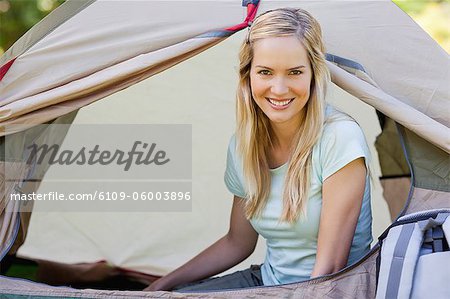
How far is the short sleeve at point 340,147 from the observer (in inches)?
60.6

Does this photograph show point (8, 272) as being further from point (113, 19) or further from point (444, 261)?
point (444, 261)

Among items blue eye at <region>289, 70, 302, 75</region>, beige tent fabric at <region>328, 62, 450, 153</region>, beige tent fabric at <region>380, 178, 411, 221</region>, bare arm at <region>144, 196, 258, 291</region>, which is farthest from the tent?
beige tent fabric at <region>380, 178, 411, 221</region>

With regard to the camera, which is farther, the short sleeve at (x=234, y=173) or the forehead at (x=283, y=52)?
the short sleeve at (x=234, y=173)

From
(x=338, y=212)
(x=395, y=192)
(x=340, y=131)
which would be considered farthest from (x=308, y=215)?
(x=395, y=192)

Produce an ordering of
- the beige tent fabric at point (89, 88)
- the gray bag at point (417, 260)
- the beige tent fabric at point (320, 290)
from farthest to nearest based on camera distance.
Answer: the beige tent fabric at point (89, 88) → the beige tent fabric at point (320, 290) → the gray bag at point (417, 260)

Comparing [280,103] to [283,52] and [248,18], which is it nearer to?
[283,52]

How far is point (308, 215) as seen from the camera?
1.61 meters

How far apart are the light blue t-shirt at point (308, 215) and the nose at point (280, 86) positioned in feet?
0.41

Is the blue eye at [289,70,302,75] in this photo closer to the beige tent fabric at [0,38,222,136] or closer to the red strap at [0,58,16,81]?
the beige tent fabric at [0,38,222,136]

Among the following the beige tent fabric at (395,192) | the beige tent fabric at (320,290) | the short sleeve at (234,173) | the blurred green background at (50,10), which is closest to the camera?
the beige tent fabric at (320,290)

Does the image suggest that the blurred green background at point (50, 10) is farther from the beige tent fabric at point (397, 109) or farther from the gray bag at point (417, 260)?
the gray bag at point (417, 260)

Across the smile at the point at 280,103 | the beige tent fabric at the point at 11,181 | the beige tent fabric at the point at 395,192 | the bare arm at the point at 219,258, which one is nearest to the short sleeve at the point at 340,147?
the smile at the point at 280,103

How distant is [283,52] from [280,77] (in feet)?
0.18

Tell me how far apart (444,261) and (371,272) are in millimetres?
199
